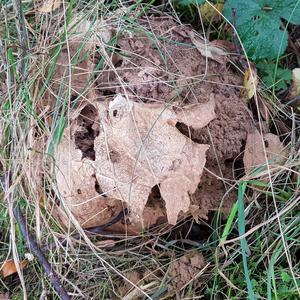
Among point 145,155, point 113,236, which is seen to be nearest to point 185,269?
point 113,236

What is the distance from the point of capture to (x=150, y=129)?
139 centimetres

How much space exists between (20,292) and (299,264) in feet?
3.04

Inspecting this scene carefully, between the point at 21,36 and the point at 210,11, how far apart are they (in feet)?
2.20

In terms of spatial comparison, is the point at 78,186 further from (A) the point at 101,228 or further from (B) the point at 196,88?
(B) the point at 196,88

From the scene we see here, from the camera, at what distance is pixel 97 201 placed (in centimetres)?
146

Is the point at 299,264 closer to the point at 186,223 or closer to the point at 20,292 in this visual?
the point at 186,223

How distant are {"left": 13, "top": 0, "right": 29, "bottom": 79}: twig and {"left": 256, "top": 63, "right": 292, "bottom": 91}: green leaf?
78 centimetres

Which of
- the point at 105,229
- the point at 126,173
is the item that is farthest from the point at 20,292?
the point at 126,173

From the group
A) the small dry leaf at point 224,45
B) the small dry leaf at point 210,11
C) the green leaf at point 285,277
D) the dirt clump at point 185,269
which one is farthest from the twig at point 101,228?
the small dry leaf at point 210,11

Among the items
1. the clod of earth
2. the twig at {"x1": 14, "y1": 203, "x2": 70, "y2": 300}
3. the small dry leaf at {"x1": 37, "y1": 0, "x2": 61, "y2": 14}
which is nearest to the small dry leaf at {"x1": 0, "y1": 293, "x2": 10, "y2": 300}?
the twig at {"x1": 14, "y1": 203, "x2": 70, "y2": 300}

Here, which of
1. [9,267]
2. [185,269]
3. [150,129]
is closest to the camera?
[150,129]

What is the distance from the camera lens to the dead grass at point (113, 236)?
1472 mm

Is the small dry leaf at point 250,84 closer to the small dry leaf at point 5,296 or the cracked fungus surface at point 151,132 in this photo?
→ the cracked fungus surface at point 151,132

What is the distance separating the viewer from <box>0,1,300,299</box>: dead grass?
147 centimetres
